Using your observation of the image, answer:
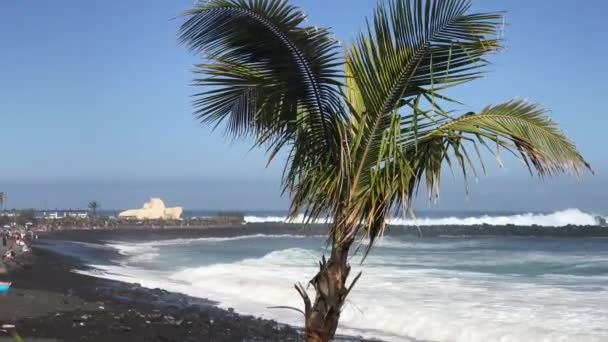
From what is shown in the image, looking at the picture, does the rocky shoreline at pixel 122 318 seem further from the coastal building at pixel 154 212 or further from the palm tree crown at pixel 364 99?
the coastal building at pixel 154 212

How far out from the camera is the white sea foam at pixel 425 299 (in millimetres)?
12617

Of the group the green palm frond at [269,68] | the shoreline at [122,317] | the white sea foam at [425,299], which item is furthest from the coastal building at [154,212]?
the green palm frond at [269,68]

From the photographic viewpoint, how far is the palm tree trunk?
429 cm

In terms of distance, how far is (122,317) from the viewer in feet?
38.5

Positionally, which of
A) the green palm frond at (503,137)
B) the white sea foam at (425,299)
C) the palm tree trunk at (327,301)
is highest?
the green palm frond at (503,137)

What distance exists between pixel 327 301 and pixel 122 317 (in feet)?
27.3

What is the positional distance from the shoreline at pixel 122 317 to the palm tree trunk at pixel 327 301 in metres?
6.48

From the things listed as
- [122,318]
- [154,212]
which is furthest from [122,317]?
[154,212]

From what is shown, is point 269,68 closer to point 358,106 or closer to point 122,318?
point 358,106

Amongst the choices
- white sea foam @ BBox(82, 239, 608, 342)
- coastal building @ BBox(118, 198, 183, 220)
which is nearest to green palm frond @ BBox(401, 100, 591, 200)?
white sea foam @ BBox(82, 239, 608, 342)

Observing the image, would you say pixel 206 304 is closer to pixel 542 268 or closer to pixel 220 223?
pixel 542 268

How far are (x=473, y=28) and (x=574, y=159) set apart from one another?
98 centimetres

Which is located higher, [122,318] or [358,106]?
[358,106]

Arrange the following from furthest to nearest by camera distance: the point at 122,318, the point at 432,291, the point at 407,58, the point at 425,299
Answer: the point at 432,291
the point at 425,299
the point at 122,318
the point at 407,58
